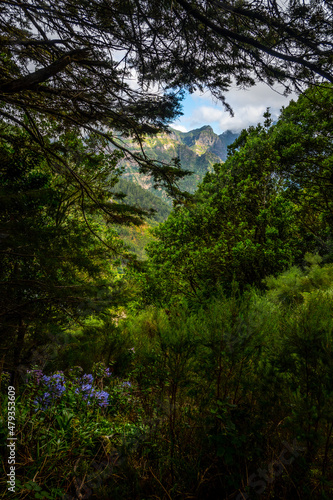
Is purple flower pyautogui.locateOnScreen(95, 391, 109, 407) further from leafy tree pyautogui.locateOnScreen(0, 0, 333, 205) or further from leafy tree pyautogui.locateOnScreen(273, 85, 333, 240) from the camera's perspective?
leafy tree pyautogui.locateOnScreen(273, 85, 333, 240)

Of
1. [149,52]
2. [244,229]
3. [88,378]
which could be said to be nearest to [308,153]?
[244,229]

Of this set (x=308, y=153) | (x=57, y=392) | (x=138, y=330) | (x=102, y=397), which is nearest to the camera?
(x=57, y=392)

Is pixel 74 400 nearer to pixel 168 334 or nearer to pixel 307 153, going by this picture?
pixel 168 334

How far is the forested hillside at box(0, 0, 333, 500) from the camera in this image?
131 centimetres

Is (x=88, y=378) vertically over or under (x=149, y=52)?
under

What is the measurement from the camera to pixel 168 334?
1.65 m

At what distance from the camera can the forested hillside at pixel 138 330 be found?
1308mm

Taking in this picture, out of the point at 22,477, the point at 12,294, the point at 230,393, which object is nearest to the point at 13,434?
the point at 22,477

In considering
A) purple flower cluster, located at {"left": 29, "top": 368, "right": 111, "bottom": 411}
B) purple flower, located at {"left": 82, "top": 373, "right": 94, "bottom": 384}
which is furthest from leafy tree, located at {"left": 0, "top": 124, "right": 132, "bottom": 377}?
purple flower, located at {"left": 82, "top": 373, "right": 94, "bottom": 384}

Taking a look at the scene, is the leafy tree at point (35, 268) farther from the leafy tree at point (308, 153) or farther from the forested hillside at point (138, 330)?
the leafy tree at point (308, 153)

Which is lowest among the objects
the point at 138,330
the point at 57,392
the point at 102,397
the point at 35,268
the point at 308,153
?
the point at 102,397

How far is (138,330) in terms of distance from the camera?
359 centimetres

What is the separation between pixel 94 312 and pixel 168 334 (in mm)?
1600

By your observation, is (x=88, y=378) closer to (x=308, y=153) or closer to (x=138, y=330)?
(x=138, y=330)
